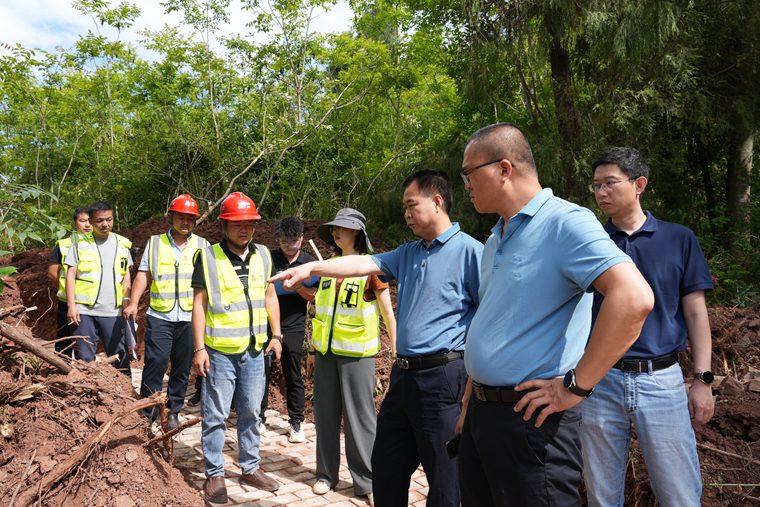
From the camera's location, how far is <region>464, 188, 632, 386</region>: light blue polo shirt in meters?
2.18

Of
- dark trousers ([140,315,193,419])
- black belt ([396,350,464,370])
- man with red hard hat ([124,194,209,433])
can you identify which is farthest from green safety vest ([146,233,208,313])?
black belt ([396,350,464,370])

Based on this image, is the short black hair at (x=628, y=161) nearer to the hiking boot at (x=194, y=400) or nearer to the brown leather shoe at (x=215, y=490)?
the brown leather shoe at (x=215, y=490)

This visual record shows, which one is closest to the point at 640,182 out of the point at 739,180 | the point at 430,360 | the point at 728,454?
the point at 430,360

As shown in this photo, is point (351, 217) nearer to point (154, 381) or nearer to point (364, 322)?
point (364, 322)

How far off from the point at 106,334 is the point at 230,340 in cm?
270

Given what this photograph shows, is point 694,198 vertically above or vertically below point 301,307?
above

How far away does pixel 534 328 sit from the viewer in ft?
7.39

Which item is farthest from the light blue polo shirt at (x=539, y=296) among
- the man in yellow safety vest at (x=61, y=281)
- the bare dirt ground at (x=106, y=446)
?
the man in yellow safety vest at (x=61, y=281)

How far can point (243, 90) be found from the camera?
16953 mm

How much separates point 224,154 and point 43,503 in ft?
45.0

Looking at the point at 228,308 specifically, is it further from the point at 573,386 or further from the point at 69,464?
the point at 573,386

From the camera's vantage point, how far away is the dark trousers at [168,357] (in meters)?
5.89

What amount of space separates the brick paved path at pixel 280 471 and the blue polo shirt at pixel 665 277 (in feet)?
7.25

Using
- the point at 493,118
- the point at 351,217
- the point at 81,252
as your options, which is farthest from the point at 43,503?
the point at 493,118
